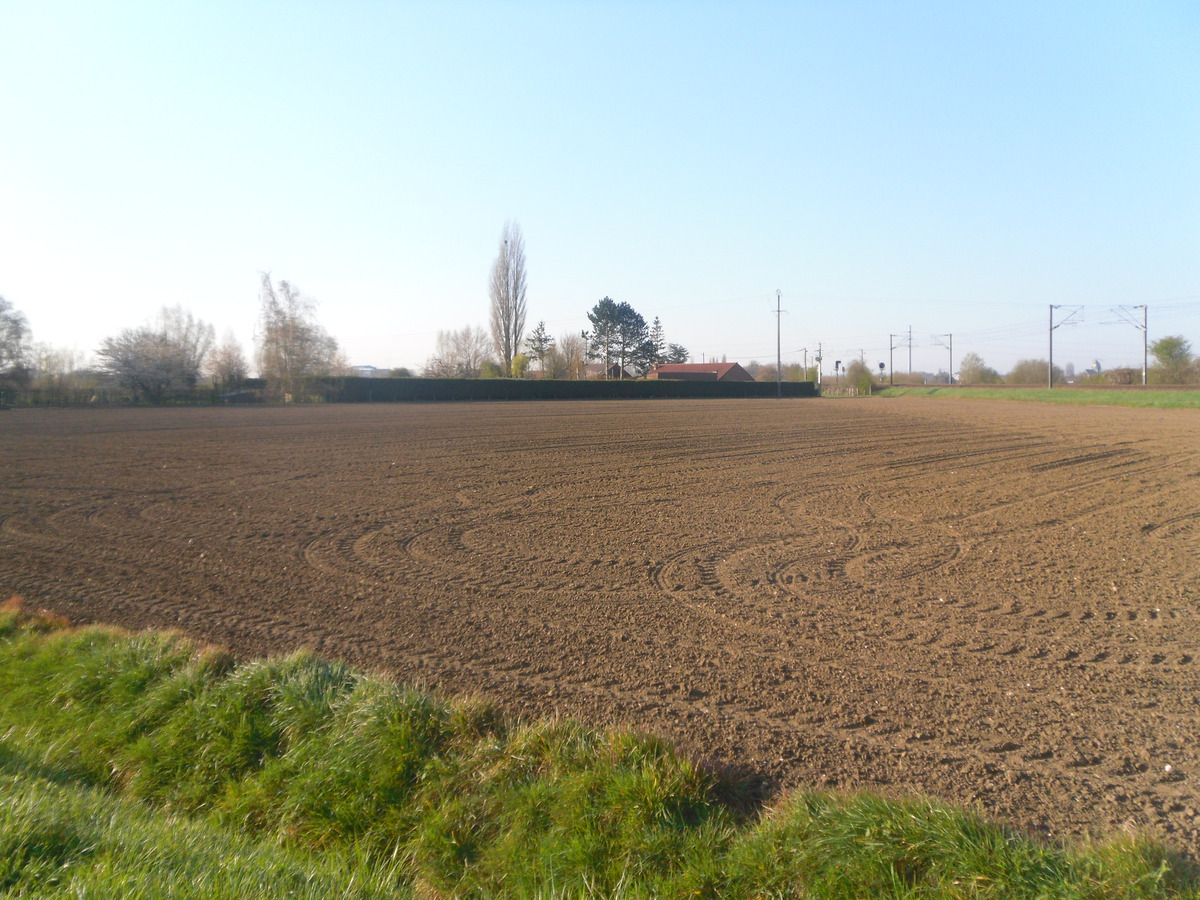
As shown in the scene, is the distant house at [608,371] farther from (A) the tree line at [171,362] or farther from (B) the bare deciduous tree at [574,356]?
(A) the tree line at [171,362]

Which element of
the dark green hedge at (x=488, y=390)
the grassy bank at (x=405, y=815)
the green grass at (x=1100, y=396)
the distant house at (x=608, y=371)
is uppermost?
the distant house at (x=608, y=371)

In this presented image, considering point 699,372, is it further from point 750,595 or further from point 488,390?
point 750,595

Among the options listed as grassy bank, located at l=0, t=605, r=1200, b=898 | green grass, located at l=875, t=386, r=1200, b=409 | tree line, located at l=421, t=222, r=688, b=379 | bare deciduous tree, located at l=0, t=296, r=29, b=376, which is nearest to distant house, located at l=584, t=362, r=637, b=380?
tree line, located at l=421, t=222, r=688, b=379

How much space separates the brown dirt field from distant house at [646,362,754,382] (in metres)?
84.1

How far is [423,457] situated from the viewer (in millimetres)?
17859

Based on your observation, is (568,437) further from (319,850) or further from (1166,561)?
(319,850)

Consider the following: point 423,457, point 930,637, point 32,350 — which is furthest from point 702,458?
point 32,350

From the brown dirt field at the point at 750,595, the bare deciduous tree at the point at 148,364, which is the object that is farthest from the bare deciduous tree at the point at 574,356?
the brown dirt field at the point at 750,595

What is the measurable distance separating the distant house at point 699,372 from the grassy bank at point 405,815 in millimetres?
93813

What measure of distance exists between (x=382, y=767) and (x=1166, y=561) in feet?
26.4

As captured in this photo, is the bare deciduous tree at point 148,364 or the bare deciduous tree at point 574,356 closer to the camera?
the bare deciduous tree at point 148,364

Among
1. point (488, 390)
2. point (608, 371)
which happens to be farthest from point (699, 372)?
point (488, 390)

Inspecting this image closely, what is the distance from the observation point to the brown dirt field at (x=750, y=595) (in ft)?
12.6

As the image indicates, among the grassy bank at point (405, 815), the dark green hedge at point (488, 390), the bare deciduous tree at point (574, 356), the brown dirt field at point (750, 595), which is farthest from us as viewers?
the bare deciduous tree at point (574, 356)
